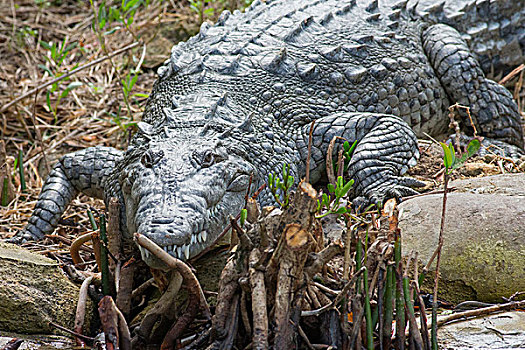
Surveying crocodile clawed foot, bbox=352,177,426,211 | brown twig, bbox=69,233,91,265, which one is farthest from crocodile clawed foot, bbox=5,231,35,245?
crocodile clawed foot, bbox=352,177,426,211

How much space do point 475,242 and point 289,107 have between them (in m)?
1.70

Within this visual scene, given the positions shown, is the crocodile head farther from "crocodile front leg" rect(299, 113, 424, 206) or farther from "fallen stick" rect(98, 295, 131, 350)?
"crocodile front leg" rect(299, 113, 424, 206)

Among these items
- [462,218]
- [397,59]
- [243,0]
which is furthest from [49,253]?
[243,0]

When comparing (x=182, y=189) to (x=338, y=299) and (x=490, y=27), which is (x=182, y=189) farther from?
(x=490, y=27)

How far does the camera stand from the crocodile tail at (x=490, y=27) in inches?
218

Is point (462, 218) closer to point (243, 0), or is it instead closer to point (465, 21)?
point (465, 21)

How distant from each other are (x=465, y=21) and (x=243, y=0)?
2.74 meters

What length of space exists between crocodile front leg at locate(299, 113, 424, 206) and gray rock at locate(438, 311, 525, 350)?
1230 mm

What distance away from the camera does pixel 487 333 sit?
9.16 ft

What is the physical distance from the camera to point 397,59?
496cm

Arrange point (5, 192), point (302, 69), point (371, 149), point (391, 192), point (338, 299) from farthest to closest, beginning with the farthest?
point (5, 192), point (302, 69), point (371, 149), point (391, 192), point (338, 299)

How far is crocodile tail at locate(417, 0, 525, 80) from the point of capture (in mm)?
5527

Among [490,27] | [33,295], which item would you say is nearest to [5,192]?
Answer: [33,295]

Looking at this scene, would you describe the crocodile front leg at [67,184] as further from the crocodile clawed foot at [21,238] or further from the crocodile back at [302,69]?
the crocodile back at [302,69]
